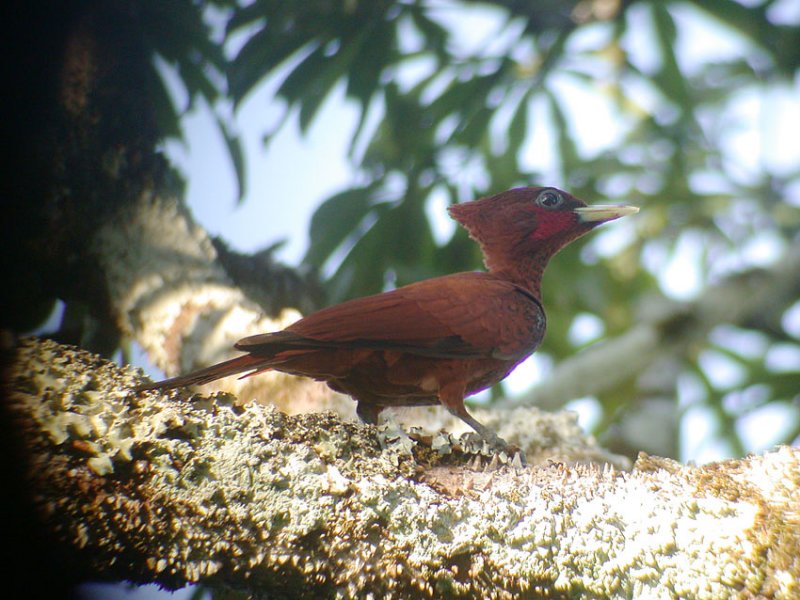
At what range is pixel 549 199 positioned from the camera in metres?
1.67

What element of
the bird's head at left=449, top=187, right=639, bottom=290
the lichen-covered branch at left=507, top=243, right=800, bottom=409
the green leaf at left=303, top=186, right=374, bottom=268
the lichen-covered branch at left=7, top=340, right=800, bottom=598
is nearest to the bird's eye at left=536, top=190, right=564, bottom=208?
the bird's head at left=449, top=187, right=639, bottom=290

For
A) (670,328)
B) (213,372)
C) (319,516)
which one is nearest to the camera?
(319,516)

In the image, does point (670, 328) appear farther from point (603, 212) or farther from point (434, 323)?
point (434, 323)

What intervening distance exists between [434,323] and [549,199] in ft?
1.41

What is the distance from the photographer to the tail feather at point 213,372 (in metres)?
1.16

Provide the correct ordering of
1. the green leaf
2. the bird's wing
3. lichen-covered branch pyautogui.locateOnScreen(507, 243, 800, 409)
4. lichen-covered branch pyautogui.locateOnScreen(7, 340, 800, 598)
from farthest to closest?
lichen-covered branch pyautogui.locateOnScreen(507, 243, 800, 409), the green leaf, the bird's wing, lichen-covered branch pyautogui.locateOnScreen(7, 340, 800, 598)

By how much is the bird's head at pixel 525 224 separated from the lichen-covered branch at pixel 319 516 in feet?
2.04

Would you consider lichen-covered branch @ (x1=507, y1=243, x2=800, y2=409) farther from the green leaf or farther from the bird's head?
the bird's head

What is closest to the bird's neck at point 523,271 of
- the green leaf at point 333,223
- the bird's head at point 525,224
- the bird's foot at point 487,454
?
the bird's head at point 525,224

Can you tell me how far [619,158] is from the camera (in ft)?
12.3

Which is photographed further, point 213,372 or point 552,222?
point 552,222

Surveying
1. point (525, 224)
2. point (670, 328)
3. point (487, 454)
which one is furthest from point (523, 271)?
point (670, 328)

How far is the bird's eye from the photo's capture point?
5.49ft

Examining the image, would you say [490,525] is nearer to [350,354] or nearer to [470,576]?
[470,576]
